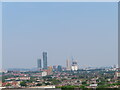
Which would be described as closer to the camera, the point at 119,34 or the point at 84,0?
the point at 84,0

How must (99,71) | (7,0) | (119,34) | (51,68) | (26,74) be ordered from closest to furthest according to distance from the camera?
1. (7,0)
2. (119,34)
3. (26,74)
4. (99,71)
5. (51,68)

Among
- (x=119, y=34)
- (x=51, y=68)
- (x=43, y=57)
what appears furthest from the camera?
(x=43, y=57)

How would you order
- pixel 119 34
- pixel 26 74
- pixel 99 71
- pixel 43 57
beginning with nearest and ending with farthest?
pixel 119 34 → pixel 26 74 → pixel 99 71 → pixel 43 57

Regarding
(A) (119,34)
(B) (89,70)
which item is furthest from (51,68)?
(A) (119,34)

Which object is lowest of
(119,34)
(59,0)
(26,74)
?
(26,74)

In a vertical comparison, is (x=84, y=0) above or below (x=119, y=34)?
above

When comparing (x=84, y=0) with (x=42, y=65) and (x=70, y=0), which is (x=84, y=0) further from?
(x=42, y=65)

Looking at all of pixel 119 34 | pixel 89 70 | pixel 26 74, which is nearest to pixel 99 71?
pixel 89 70

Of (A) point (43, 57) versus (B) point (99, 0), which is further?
(A) point (43, 57)

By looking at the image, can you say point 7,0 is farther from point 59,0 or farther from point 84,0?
point 84,0
